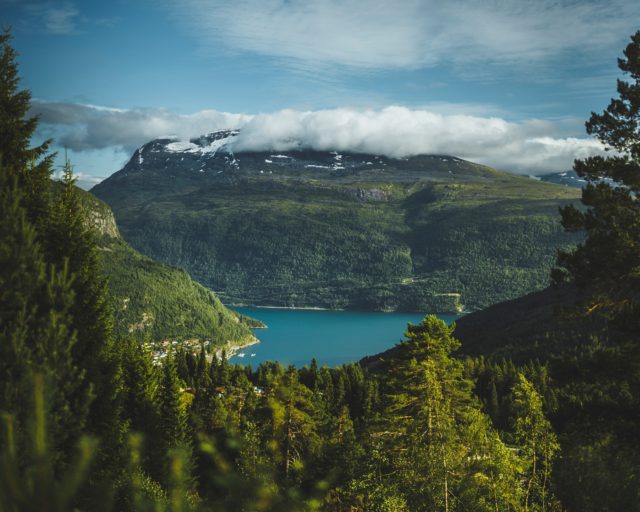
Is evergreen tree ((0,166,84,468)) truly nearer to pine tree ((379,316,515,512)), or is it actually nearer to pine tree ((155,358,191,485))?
pine tree ((379,316,515,512))

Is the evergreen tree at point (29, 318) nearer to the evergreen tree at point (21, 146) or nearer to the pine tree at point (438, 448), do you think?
the evergreen tree at point (21, 146)

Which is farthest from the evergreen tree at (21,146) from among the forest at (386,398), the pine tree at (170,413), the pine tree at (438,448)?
the pine tree at (170,413)

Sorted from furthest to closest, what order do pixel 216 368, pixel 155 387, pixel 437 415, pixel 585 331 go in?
pixel 585 331, pixel 216 368, pixel 155 387, pixel 437 415

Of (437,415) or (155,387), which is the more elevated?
(437,415)

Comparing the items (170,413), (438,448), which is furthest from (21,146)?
(170,413)

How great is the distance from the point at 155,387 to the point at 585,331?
446 ft

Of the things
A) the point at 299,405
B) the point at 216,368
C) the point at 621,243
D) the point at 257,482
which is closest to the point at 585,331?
the point at 216,368

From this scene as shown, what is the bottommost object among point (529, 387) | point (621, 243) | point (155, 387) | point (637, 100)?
point (155, 387)

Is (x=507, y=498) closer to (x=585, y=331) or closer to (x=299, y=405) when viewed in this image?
(x=299, y=405)

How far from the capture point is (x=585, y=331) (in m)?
145

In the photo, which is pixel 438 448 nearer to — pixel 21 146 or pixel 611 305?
pixel 611 305

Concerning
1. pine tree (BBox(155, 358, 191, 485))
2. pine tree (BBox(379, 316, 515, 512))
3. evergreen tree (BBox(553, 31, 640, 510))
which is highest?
evergreen tree (BBox(553, 31, 640, 510))

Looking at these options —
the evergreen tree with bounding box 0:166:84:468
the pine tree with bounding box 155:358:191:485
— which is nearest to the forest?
the evergreen tree with bounding box 0:166:84:468

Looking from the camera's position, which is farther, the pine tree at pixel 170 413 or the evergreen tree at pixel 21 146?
the pine tree at pixel 170 413
